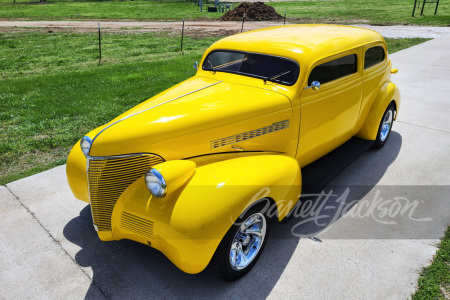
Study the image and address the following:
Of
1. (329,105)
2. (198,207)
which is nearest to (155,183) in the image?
(198,207)

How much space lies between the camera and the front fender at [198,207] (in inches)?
104

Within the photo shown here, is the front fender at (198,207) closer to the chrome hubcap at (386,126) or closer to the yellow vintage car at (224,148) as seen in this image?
the yellow vintage car at (224,148)

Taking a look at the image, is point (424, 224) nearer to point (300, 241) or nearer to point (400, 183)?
point (400, 183)

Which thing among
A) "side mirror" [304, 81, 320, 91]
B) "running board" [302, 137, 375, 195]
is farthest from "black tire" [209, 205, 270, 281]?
"side mirror" [304, 81, 320, 91]

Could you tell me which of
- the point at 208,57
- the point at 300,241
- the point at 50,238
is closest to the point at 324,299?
the point at 300,241

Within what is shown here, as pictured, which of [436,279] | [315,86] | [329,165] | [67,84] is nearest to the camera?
[436,279]

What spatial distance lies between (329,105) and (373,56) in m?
1.44

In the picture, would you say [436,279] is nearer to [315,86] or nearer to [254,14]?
[315,86]

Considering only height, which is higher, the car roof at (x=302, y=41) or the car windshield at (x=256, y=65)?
the car roof at (x=302, y=41)

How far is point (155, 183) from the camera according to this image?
8.98 feet

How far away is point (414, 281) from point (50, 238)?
3580 mm

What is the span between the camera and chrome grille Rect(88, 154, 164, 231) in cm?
295

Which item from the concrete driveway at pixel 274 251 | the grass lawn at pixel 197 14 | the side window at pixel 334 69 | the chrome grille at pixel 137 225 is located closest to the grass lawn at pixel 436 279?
the concrete driveway at pixel 274 251

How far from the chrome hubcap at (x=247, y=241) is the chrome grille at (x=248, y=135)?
72cm
